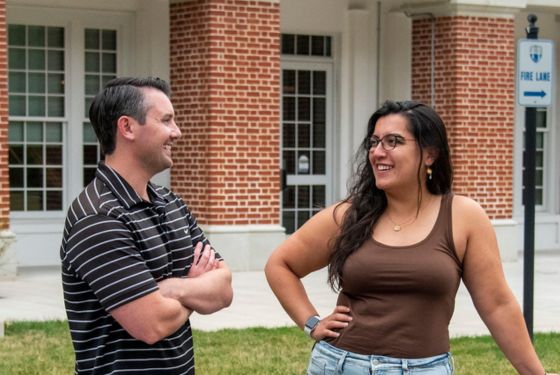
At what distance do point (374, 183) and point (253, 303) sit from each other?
8.66 meters

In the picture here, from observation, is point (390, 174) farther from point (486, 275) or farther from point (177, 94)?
point (177, 94)

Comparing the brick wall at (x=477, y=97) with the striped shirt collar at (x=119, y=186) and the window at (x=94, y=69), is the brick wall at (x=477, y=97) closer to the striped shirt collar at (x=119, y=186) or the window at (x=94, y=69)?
the window at (x=94, y=69)

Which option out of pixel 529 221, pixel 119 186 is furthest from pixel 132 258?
pixel 529 221

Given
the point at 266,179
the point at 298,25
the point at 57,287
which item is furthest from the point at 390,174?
the point at 298,25

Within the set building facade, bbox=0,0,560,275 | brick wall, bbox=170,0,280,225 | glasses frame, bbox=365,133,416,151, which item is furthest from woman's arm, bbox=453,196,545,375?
brick wall, bbox=170,0,280,225

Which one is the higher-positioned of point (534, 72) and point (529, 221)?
point (534, 72)

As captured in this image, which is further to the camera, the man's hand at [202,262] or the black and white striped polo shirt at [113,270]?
the man's hand at [202,262]

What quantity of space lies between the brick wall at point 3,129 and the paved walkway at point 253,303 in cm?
86

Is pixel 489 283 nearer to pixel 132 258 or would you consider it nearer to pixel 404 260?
pixel 404 260

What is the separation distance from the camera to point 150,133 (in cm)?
395

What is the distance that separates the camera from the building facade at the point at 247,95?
16.1 metres

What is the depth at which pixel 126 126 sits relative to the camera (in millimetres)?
3943

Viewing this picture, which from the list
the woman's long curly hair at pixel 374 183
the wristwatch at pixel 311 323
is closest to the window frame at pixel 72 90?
the wristwatch at pixel 311 323

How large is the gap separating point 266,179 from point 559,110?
6659 millimetres
